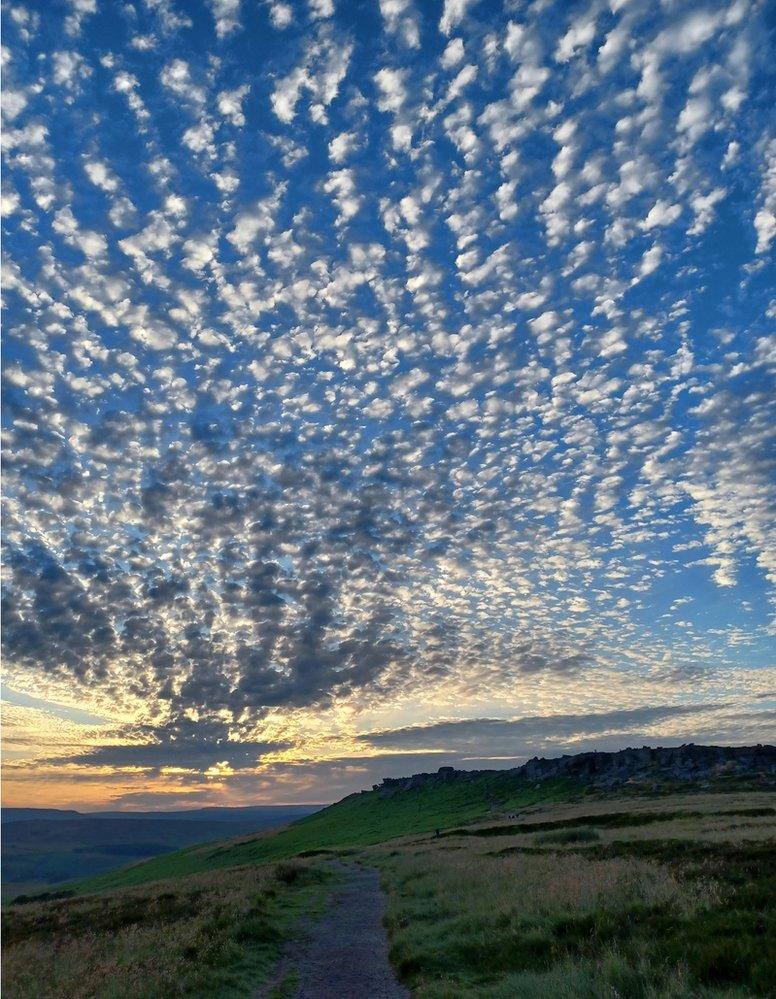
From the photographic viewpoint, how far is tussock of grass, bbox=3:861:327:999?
647 inches

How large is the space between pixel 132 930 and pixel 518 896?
15.4 m

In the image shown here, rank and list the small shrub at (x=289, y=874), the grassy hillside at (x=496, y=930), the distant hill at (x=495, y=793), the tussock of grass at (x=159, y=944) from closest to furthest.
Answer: the grassy hillside at (x=496, y=930), the tussock of grass at (x=159, y=944), the small shrub at (x=289, y=874), the distant hill at (x=495, y=793)

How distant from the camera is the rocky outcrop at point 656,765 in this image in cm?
11781

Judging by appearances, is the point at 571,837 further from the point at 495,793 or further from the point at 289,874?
the point at 495,793

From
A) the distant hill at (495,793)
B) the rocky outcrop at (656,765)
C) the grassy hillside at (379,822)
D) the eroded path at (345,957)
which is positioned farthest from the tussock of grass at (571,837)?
the rocky outcrop at (656,765)

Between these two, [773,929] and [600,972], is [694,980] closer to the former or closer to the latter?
[600,972]

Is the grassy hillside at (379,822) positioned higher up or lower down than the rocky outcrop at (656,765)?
lower down

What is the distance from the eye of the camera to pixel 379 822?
446 feet

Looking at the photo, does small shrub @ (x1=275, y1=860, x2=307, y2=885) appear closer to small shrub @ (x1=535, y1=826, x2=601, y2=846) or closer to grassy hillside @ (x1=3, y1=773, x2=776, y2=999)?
grassy hillside @ (x1=3, y1=773, x2=776, y2=999)

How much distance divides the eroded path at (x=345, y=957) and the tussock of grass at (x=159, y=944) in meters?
1.16

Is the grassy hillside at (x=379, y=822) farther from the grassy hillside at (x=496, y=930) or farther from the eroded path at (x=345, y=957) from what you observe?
the eroded path at (x=345, y=957)

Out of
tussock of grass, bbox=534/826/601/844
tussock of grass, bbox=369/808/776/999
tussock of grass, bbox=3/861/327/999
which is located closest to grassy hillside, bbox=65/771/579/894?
tussock of grass, bbox=534/826/601/844

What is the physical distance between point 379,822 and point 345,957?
129 m

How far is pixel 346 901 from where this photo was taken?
31.8 m
